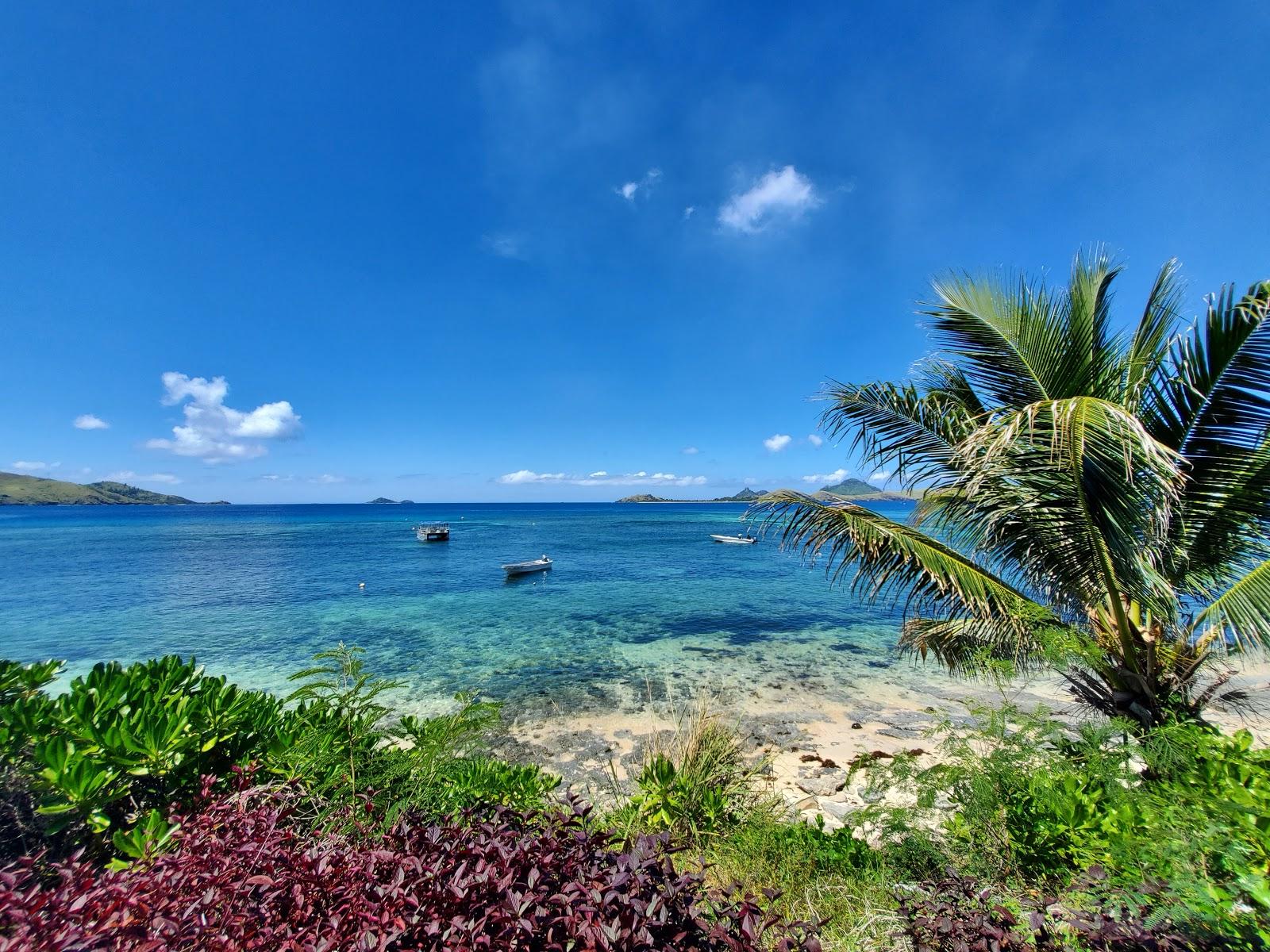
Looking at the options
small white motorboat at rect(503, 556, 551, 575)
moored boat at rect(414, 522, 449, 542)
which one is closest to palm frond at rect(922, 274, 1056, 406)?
small white motorboat at rect(503, 556, 551, 575)

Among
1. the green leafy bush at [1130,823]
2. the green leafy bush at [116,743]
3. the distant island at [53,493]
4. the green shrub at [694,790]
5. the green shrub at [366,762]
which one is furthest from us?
the distant island at [53,493]

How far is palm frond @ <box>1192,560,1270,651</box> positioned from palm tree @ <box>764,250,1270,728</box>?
1cm

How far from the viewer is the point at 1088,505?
12.7 feet

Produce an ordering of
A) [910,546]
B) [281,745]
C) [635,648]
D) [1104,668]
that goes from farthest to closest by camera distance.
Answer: [635,648]
[910,546]
[1104,668]
[281,745]

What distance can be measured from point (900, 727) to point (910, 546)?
561 cm

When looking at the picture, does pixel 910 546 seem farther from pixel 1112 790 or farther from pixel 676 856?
pixel 676 856

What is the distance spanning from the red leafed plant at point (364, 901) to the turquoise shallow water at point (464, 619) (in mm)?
8123

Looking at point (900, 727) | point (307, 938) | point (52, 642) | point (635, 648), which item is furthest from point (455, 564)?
point (307, 938)

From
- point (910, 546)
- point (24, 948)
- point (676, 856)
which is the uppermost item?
point (910, 546)

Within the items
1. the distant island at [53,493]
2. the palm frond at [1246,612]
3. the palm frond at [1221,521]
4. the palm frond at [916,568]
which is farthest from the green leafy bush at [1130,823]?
the distant island at [53,493]

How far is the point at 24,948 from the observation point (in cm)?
117

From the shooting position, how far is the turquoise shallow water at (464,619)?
1184 cm

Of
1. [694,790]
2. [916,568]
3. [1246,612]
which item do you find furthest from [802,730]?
[1246,612]

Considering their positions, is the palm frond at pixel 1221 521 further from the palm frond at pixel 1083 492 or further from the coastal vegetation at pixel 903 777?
the palm frond at pixel 1083 492
